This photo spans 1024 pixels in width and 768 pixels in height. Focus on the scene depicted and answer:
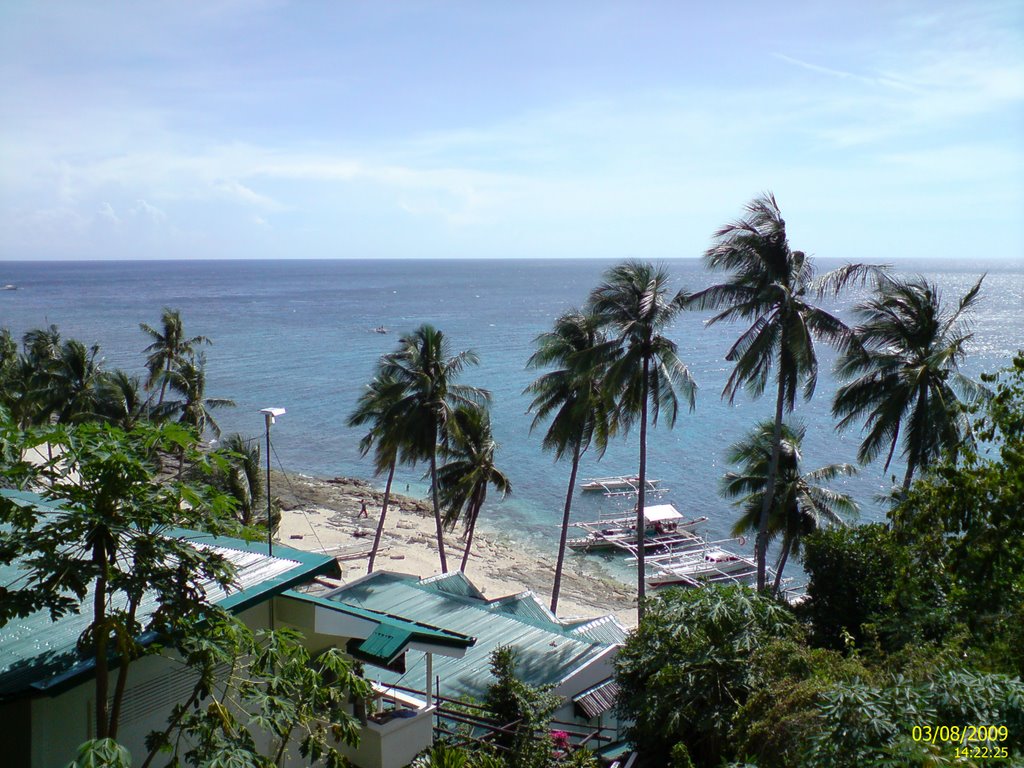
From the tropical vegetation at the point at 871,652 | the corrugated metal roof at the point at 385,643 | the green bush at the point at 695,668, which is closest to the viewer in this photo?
the tropical vegetation at the point at 871,652

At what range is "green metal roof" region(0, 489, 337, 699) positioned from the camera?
23.2 ft

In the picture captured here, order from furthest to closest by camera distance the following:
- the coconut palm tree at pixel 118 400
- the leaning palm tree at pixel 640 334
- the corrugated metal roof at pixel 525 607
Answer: the coconut palm tree at pixel 118 400 → the leaning palm tree at pixel 640 334 → the corrugated metal roof at pixel 525 607

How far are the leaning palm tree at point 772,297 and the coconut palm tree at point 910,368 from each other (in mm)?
1355

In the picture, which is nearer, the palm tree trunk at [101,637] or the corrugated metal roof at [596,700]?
the palm tree trunk at [101,637]

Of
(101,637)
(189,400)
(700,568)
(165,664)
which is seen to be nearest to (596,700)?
(165,664)

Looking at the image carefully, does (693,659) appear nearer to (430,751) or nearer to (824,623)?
(430,751)

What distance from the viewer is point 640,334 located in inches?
931

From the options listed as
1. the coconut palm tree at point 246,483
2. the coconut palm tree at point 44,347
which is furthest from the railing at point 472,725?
the coconut palm tree at point 44,347

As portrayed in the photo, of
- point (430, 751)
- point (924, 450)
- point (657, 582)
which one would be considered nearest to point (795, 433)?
point (924, 450)

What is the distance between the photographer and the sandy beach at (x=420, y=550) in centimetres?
3569

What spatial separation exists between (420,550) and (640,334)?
2117 centimetres
